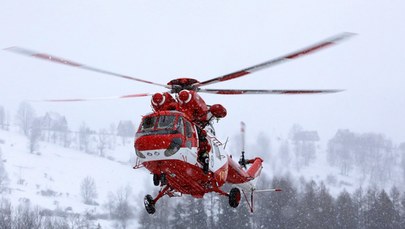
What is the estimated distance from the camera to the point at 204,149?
19.1 meters

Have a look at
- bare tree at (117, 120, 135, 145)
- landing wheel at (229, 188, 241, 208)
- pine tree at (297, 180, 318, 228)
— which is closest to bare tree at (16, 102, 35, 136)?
bare tree at (117, 120, 135, 145)

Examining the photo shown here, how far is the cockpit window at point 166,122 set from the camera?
17391mm

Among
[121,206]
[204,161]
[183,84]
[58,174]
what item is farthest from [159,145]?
[58,174]

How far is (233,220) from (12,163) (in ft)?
272

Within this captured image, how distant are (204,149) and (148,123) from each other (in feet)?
8.63

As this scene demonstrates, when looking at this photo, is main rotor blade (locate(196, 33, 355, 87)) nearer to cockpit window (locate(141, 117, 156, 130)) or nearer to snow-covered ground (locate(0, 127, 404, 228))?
cockpit window (locate(141, 117, 156, 130))

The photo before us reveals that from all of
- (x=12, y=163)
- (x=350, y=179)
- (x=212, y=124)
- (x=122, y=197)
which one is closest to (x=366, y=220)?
(x=122, y=197)

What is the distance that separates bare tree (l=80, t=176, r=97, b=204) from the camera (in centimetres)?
11762

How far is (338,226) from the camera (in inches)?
2997

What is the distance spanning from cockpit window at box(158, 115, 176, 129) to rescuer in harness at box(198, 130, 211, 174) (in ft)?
6.60

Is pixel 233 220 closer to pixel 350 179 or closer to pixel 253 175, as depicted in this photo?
pixel 253 175

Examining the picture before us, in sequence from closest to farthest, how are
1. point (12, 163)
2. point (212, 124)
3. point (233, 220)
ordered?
point (212, 124), point (233, 220), point (12, 163)

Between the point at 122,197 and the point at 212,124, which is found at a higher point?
the point at 212,124

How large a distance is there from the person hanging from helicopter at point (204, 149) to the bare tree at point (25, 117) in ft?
540
